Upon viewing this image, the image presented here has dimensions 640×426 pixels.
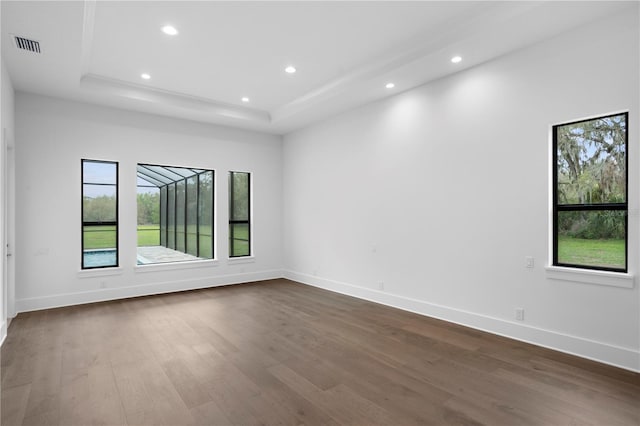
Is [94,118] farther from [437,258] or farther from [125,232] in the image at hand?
[437,258]

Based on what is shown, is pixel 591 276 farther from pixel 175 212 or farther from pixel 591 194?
pixel 175 212

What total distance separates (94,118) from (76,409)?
4.67m

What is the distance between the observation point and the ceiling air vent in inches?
136

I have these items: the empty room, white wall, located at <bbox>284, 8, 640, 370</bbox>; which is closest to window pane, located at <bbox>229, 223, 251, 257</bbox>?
the empty room

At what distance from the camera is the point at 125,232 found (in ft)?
19.1

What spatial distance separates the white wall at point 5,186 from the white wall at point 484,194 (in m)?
4.55

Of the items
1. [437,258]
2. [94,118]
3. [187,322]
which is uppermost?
[94,118]

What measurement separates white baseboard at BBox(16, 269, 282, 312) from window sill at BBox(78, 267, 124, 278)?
9.8 inches

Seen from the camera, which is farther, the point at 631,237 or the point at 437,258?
the point at 437,258

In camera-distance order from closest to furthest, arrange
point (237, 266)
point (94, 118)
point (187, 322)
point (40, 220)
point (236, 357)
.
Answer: point (236, 357) → point (187, 322) → point (40, 220) → point (94, 118) → point (237, 266)

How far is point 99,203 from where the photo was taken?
18.7 feet

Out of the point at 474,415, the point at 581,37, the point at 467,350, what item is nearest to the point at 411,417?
the point at 474,415

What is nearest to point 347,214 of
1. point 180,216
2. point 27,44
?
point 27,44

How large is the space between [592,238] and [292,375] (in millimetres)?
3149
